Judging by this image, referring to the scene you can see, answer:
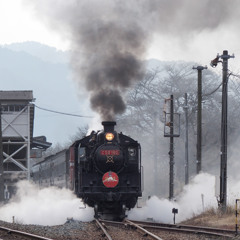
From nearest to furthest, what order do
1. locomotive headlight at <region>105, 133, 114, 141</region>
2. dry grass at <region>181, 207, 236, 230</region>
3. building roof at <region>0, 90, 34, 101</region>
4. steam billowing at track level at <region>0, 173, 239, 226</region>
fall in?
dry grass at <region>181, 207, 236, 230</region> < locomotive headlight at <region>105, 133, 114, 141</region> < steam billowing at track level at <region>0, 173, 239, 226</region> < building roof at <region>0, 90, 34, 101</region>

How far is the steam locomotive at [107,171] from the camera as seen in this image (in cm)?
1919

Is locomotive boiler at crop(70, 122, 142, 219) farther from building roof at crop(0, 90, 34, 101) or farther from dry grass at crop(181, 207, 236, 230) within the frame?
building roof at crop(0, 90, 34, 101)

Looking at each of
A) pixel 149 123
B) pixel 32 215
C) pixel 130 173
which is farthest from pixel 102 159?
pixel 149 123

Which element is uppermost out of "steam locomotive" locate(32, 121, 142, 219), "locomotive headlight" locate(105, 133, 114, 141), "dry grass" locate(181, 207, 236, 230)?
"locomotive headlight" locate(105, 133, 114, 141)

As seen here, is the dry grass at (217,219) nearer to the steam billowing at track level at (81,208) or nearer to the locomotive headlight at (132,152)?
the steam billowing at track level at (81,208)

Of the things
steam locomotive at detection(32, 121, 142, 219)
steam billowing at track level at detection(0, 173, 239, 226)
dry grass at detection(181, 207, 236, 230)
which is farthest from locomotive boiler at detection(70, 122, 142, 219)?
dry grass at detection(181, 207, 236, 230)

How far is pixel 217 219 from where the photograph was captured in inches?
820

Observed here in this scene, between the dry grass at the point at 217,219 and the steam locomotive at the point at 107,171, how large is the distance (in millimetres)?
2887

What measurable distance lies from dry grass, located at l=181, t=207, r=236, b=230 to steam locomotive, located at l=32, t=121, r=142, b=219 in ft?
9.47

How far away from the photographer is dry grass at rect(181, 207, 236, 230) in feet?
62.7

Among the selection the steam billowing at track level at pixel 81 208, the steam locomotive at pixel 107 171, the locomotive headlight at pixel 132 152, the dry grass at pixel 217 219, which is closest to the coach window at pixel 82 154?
the steam locomotive at pixel 107 171

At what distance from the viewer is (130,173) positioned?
19766mm

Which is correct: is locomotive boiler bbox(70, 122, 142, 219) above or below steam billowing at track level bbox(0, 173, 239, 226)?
above

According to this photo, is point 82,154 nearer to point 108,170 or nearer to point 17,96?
point 108,170
